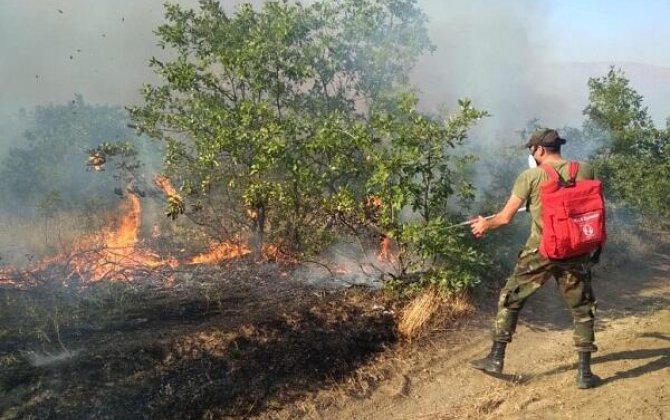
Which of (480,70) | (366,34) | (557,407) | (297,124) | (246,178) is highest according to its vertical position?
(480,70)

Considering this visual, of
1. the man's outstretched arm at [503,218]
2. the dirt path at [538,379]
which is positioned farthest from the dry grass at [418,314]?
the man's outstretched arm at [503,218]

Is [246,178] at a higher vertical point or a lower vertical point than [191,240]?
higher

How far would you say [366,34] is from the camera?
7539 millimetres

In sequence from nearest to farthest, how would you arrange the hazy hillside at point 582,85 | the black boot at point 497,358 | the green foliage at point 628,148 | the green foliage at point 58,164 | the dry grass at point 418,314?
1. the black boot at point 497,358
2. the dry grass at point 418,314
3. the green foliage at point 628,148
4. the green foliage at point 58,164
5. the hazy hillside at point 582,85

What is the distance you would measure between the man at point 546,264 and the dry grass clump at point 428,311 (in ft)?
3.61

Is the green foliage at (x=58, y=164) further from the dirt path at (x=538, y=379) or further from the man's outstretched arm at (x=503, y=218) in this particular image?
the man's outstretched arm at (x=503, y=218)

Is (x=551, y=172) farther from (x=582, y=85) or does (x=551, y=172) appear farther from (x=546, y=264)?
(x=582, y=85)

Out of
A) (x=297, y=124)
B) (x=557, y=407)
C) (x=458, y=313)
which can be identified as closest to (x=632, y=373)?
(x=557, y=407)

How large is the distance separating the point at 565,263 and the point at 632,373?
3.71 feet

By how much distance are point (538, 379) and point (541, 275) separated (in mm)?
876

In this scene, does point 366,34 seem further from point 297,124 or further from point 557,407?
point 557,407

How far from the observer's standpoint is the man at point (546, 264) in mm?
4195

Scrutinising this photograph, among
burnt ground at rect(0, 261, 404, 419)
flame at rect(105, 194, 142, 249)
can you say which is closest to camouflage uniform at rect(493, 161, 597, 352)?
burnt ground at rect(0, 261, 404, 419)

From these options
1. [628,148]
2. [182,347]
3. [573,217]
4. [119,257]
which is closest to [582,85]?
[628,148]
